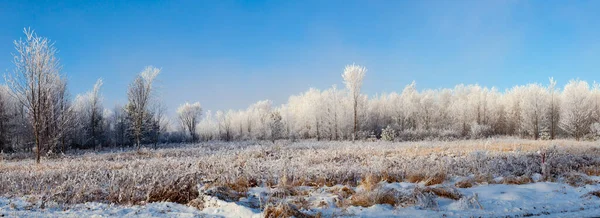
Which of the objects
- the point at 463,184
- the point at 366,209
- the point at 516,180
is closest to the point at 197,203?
the point at 366,209

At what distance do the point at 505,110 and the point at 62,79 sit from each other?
195 ft

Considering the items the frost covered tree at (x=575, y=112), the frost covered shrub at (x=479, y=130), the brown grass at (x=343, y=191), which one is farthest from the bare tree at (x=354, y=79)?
the brown grass at (x=343, y=191)

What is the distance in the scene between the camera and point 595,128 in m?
42.1

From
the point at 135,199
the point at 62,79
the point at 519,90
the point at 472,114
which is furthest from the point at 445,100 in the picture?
the point at 135,199

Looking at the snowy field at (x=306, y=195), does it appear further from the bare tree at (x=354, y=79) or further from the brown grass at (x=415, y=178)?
the bare tree at (x=354, y=79)

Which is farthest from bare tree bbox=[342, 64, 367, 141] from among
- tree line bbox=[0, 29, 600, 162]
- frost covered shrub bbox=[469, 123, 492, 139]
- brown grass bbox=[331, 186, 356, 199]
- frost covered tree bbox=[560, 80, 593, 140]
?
brown grass bbox=[331, 186, 356, 199]

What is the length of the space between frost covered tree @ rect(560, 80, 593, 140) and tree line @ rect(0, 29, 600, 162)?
0.37 feet

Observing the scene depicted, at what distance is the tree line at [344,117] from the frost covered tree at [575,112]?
0.37ft

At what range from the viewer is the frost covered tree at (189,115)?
6562cm

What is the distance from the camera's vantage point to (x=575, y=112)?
44.1 m

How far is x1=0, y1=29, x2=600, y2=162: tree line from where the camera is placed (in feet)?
117

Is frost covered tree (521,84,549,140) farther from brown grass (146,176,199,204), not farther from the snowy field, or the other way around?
brown grass (146,176,199,204)

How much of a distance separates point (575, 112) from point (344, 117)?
29.1m

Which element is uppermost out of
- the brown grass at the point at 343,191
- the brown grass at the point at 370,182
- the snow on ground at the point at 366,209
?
the brown grass at the point at 370,182
